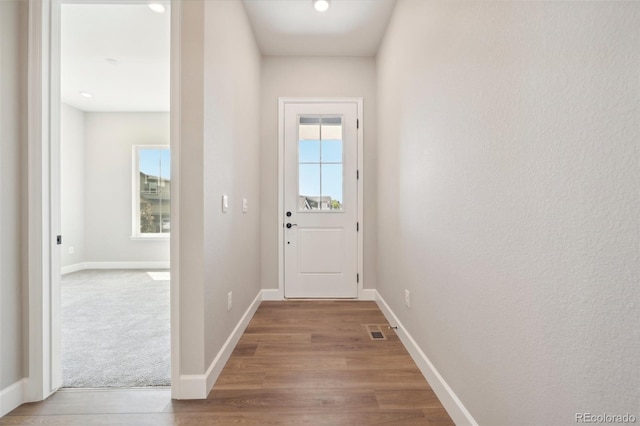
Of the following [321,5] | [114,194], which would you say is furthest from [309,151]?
[114,194]

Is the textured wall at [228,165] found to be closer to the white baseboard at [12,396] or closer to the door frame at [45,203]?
the door frame at [45,203]

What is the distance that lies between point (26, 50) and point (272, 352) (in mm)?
2368

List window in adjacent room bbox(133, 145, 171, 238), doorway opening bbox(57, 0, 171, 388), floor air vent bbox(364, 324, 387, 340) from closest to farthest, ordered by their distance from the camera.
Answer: doorway opening bbox(57, 0, 171, 388), floor air vent bbox(364, 324, 387, 340), window in adjacent room bbox(133, 145, 171, 238)

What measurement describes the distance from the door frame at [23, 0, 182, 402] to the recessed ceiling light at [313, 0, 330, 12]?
4.47 ft

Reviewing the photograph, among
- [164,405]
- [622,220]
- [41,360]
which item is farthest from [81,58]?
[622,220]

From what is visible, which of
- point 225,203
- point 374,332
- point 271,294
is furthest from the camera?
point 271,294

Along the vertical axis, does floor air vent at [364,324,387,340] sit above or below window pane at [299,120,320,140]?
below

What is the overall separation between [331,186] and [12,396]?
2873 millimetres

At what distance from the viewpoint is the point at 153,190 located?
545 centimetres

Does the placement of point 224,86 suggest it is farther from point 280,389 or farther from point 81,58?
point 81,58

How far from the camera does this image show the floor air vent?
91.5 inches

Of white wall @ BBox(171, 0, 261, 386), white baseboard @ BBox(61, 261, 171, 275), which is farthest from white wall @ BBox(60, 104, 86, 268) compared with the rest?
white wall @ BBox(171, 0, 261, 386)

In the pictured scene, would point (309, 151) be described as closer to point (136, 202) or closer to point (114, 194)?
point (136, 202)

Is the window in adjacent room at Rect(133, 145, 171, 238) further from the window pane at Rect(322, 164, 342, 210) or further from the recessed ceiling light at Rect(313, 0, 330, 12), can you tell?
the recessed ceiling light at Rect(313, 0, 330, 12)
